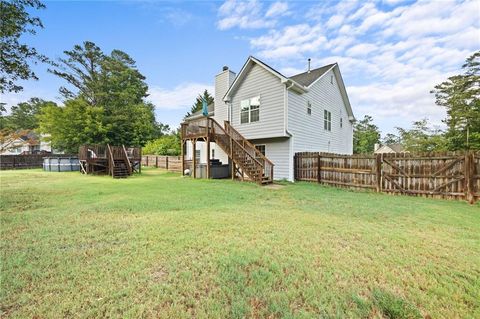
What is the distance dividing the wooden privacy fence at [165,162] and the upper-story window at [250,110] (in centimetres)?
919

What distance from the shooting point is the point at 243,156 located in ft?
40.8

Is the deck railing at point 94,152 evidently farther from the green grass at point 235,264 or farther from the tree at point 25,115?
the tree at point 25,115

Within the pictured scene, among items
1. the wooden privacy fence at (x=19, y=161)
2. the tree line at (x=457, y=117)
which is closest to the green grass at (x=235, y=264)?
the tree line at (x=457, y=117)

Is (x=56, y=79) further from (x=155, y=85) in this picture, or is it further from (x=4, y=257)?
(x=4, y=257)

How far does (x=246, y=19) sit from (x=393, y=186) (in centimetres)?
1094

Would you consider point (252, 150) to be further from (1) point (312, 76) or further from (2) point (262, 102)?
(1) point (312, 76)

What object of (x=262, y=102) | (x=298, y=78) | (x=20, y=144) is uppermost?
(x=298, y=78)

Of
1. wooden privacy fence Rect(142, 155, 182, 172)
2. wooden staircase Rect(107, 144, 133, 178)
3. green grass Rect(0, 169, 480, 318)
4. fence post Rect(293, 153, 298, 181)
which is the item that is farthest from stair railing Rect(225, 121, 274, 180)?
wooden privacy fence Rect(142, 155, 182, 172)

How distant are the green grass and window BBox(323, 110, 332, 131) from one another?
1032 cm

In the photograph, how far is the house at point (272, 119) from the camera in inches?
484

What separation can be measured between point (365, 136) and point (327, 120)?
120ft

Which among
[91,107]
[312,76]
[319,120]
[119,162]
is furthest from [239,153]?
[91,107]

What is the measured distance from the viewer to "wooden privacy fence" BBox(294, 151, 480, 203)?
25.2 ft

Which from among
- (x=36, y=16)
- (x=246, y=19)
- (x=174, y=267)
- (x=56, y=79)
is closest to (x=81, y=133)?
(x=56, y=79)
